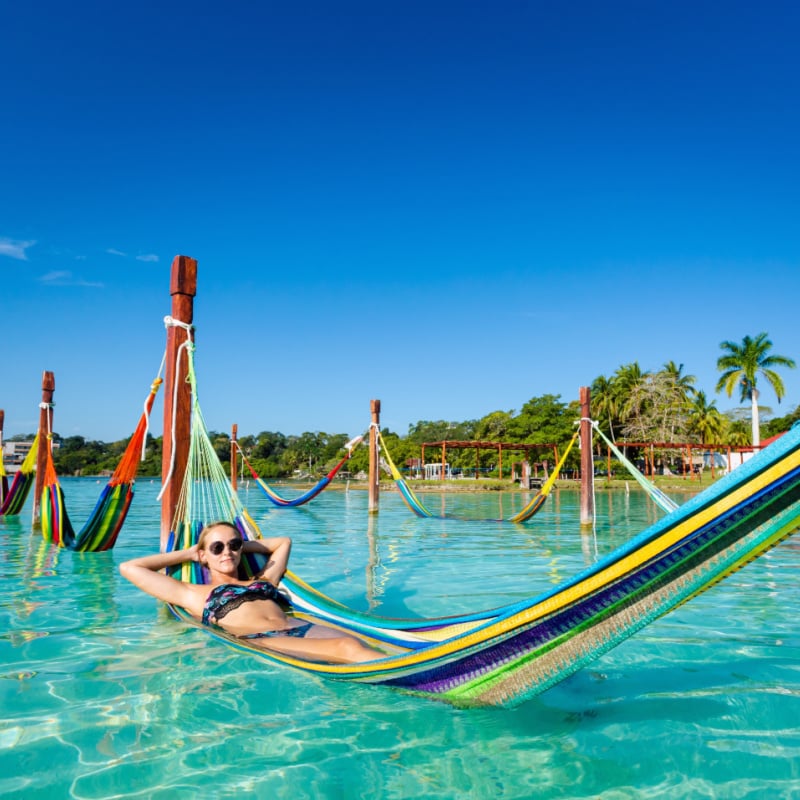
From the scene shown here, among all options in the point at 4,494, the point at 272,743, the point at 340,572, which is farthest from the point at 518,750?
the point at 4,494

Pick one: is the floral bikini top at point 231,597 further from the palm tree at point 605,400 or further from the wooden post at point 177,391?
the palm tree at point 605,400

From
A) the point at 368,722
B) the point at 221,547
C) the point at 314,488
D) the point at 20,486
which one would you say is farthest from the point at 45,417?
the point at 368,722

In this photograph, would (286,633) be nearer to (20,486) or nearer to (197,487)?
(197,487)

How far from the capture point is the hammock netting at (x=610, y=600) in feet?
5.97

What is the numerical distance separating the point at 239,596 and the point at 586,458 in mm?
7826

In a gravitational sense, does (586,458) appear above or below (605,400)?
below

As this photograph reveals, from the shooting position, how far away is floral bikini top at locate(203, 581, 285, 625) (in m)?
3.25

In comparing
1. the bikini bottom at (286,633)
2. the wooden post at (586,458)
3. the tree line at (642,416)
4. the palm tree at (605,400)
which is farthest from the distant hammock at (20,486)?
the palm tree at (605,400)

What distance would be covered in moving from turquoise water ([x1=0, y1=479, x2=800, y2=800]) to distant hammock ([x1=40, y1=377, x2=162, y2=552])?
1399 mm

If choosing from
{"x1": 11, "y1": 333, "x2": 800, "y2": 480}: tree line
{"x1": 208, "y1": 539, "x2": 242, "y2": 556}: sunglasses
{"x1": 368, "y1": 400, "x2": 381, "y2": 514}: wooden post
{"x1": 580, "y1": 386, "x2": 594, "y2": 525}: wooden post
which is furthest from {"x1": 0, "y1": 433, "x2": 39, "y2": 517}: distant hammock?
{"x1": 11, "y1": 333, "x2": 800, "y2": 480}: tree line

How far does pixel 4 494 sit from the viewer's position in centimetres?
1191

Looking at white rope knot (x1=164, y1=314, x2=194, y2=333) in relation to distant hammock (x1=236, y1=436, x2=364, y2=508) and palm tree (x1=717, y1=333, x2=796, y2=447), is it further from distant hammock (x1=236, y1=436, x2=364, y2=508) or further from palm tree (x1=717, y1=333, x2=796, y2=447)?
palm tree (x1=717, y1=333, x2=796, y2=447)

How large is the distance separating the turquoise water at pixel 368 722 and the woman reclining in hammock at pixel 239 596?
21cm

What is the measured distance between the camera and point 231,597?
332 centimetres
